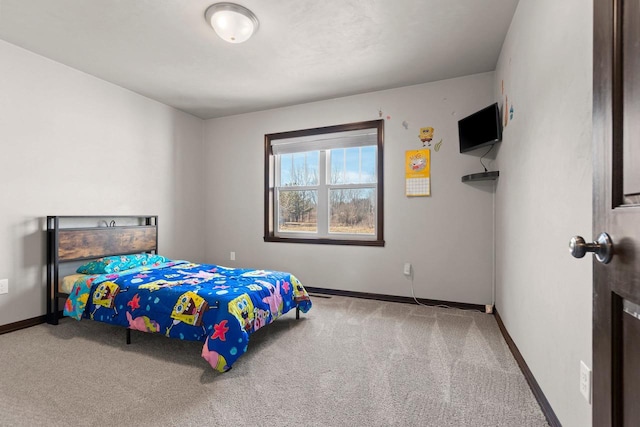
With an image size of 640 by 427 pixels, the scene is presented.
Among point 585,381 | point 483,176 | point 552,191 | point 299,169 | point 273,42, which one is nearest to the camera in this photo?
point 585,381

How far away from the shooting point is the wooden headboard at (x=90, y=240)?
2994 millimetres

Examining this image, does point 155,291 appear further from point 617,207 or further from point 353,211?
point 617,207

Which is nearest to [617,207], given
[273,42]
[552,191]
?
[552,191]

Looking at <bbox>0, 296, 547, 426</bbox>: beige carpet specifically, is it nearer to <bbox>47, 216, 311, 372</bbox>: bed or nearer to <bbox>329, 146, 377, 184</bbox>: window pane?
<bbox>47, 216, 311, 372</bbox>: bed

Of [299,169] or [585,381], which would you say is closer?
[585,381]

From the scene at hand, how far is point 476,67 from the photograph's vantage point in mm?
3281

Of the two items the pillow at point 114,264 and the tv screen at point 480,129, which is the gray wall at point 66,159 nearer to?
the pillow at point 114,264

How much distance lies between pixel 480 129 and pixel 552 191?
1.75 meters

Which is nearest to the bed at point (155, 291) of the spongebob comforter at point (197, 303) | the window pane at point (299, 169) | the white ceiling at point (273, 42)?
the spongebob comforter at point (197, 303)

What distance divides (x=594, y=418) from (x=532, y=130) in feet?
5.38

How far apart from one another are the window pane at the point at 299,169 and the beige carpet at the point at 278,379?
2.12 metres

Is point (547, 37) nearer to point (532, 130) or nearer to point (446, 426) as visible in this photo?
point (532, 130)

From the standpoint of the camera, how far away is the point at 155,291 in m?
2.46

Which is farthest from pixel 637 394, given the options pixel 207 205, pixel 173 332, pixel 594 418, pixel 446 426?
pixel 207 205
